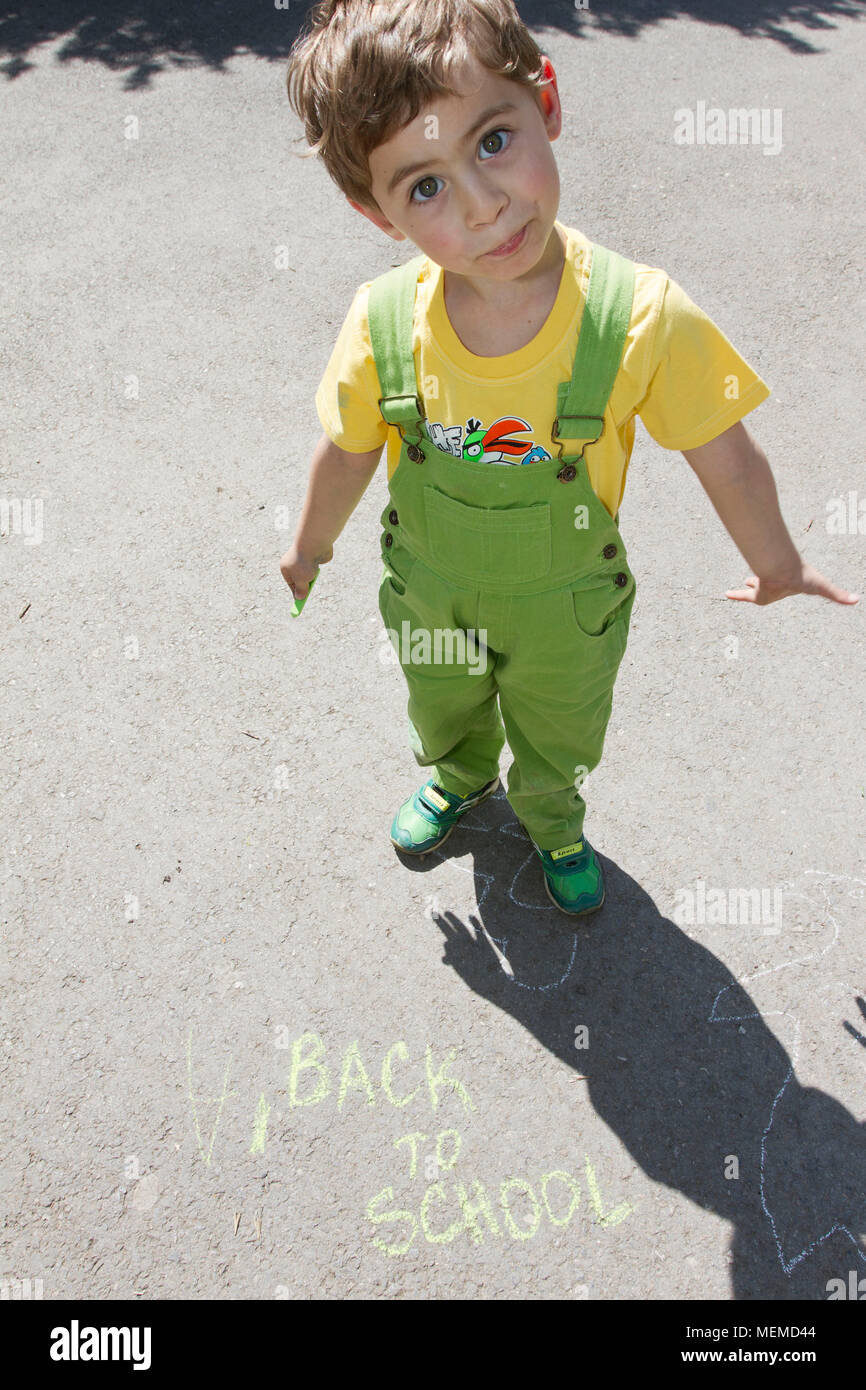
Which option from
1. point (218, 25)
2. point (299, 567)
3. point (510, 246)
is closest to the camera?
point (510, 246)

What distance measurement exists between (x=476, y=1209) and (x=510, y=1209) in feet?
0.23

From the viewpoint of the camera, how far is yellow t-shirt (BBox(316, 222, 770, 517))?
1622 millimetres

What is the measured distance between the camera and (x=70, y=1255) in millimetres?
2113

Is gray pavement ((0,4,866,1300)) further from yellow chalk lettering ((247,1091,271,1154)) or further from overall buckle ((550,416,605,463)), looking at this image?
overall buckle ((550,416,605,463))

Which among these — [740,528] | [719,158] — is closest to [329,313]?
[719,158]

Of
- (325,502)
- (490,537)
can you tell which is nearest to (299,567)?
(325,502)

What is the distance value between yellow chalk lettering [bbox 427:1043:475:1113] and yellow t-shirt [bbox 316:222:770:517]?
4.17ft

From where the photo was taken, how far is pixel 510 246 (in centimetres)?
152

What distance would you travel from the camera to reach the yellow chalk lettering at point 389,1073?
2.26 meters

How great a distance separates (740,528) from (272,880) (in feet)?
4.70

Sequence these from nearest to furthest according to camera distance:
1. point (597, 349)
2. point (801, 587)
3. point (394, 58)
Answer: point (394, 58) → point (597, 349) → point (801, 587)

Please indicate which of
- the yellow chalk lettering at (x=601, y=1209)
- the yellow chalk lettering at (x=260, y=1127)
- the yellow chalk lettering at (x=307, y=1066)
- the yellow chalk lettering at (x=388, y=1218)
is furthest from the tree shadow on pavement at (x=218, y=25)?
the yellow chalk lettering at (x=601, y=1209)

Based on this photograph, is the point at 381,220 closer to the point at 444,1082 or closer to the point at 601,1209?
the point at 444,1082


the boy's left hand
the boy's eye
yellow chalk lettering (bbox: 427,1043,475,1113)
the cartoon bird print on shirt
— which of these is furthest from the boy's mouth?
yellow chalk lettering (bbox: 427,1043,475,1113)
